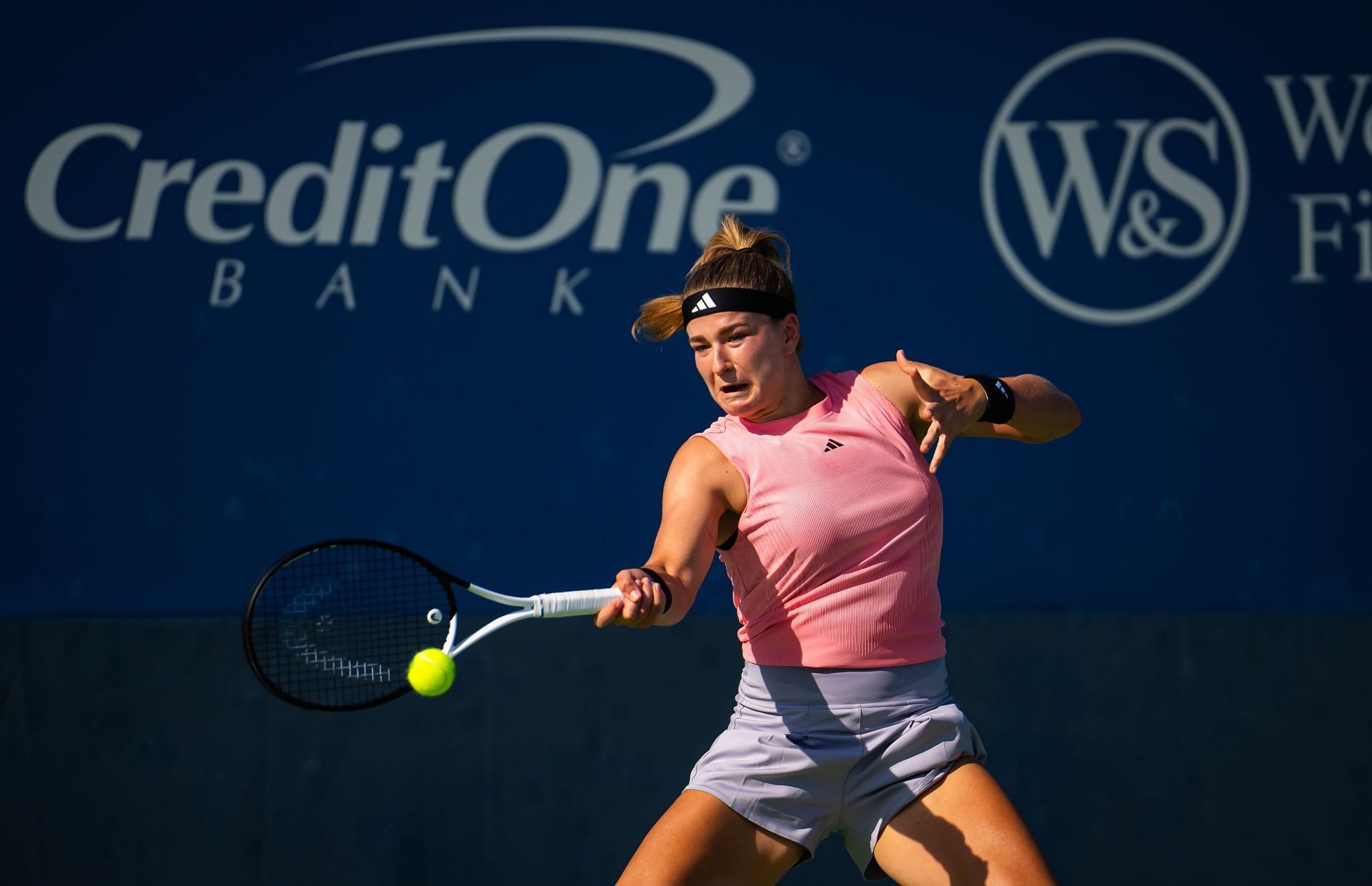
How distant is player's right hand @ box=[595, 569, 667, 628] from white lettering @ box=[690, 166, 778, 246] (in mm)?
2572

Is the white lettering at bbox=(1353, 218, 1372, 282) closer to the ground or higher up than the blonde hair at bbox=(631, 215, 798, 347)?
higher up

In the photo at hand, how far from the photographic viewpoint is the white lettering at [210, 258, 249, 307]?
195 inches

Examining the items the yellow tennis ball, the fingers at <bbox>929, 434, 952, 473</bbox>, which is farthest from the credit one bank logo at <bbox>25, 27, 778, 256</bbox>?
the yellow tennis ball

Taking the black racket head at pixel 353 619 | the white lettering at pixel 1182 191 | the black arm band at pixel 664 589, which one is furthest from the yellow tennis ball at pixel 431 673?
the white lettering at pixel 1182 191

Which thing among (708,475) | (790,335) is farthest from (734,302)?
(708,475)

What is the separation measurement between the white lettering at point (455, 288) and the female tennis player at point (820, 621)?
6.66ft

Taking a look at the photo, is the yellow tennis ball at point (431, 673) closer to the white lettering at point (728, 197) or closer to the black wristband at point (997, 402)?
the black wristband at point (997, 402)

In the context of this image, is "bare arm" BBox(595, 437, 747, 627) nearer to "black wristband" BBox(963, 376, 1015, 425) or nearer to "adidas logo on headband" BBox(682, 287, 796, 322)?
"adidas logo on headband" BBox(682, 287, 796, 322)

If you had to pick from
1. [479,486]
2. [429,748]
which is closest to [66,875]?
[429,748]

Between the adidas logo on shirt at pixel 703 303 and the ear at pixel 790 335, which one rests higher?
the adidas logo on shirt at pixel 703 303

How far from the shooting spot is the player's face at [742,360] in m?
3.02

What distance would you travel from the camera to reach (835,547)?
9.52ft

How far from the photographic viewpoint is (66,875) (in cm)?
483

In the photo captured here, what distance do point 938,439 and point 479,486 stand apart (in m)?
2.34
